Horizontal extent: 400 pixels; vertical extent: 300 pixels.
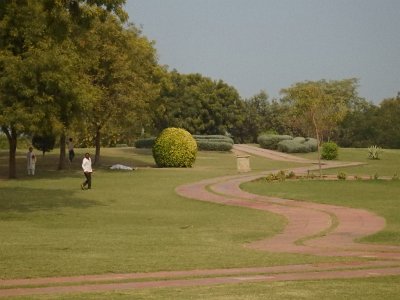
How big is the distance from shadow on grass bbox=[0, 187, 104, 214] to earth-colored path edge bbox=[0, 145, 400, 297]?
5.19 metres

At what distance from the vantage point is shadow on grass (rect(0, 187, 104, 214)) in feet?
68.4

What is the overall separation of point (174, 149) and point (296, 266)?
33210 millimetres

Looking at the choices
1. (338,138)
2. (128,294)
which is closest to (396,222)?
(128,294)

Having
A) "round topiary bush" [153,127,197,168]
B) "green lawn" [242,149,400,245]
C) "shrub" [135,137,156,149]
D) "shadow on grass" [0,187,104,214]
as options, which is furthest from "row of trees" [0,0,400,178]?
"shrub" [135,137,156,149]

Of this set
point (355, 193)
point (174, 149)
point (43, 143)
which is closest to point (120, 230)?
point (355, 193)

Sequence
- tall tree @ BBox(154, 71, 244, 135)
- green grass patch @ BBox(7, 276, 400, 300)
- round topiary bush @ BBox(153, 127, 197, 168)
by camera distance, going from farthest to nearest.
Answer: tall tree @ BBox(154, 71, 244, 135)
round topiary bush @ BBox(153, 127, 197, 168)
green grass patch @ BBox(7, 276, 400, 300)

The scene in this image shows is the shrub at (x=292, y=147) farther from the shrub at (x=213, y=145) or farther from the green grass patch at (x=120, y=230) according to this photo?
the green grass patch at (x=120, y=230)

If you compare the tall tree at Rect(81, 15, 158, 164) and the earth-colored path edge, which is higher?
the tall tree at Rect(81, 15, 158, 164)

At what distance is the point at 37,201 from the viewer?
22.8 metres

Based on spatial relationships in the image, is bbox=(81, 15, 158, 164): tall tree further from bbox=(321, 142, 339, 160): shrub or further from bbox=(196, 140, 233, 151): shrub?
bbox=(196, 140, 233, 151): shrub

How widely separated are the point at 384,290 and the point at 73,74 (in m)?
25.3

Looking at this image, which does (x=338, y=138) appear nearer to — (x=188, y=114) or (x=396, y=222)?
(x=188, y=114)

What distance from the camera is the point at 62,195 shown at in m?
25.3

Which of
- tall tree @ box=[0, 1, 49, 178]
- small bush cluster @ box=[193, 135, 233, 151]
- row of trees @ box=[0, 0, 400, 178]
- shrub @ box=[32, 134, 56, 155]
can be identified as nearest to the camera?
row of trees @ box=[0, 0, 400, 178]
